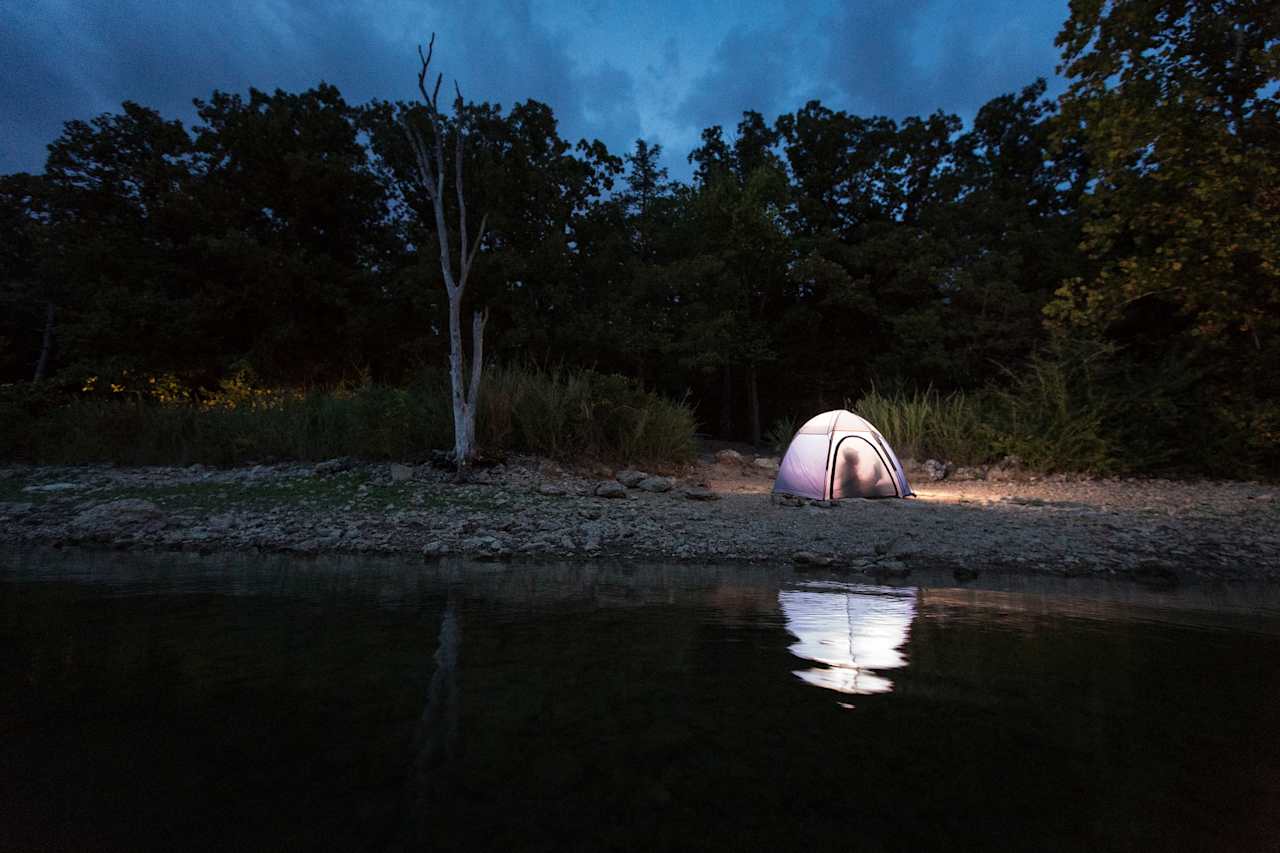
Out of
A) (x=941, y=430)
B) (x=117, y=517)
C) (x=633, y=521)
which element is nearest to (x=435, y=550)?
(x=633, y=521)

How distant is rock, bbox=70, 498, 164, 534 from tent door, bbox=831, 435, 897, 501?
8590 millimetres

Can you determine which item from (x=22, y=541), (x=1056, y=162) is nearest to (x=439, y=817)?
(x=22, y=541)

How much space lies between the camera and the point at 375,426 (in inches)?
396

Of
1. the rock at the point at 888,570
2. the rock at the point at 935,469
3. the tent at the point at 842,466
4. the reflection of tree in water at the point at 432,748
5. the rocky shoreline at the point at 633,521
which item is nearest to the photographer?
the reflection of tree in water at the point at 432,748

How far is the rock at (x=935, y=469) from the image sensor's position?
11586mm

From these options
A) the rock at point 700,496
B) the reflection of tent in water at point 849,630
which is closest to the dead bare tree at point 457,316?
the rock at point 700,496

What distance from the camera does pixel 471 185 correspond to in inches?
800

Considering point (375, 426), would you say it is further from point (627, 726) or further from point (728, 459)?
point (627, 726)

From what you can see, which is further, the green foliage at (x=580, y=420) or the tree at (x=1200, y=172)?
the green foliage at (x=580, y=420)

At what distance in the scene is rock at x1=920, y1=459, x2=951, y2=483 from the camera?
1159cm

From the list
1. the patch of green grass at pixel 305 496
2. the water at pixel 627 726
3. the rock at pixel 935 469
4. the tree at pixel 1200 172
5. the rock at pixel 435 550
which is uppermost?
the tree at pixel 1200 172

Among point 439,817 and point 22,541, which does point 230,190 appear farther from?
point 439,817

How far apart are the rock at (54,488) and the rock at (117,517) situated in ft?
7.78

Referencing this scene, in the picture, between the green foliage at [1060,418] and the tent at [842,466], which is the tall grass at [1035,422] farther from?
the tent at [842,466]
